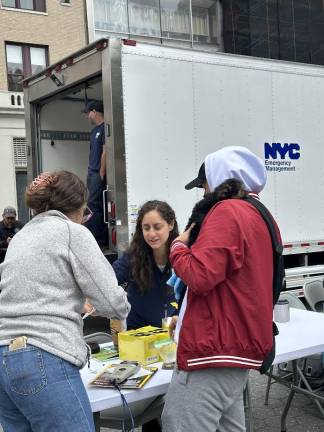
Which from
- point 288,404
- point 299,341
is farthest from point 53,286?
point 288,404

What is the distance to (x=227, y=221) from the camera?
1.91m

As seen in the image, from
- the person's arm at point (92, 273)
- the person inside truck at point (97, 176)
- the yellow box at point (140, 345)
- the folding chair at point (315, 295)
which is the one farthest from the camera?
the person inside truck at point (97, 176)

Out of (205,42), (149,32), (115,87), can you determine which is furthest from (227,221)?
(205,42)

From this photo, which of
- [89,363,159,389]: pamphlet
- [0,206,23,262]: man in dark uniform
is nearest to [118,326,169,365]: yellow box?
[89,363,159,389]: pamphlet

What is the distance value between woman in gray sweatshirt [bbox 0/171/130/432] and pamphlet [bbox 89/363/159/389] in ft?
1.42

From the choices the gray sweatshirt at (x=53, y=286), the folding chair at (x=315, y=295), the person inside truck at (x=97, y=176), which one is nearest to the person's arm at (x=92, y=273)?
the gray sweatshirt at (x=53, y=286)

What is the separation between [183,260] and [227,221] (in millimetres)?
213

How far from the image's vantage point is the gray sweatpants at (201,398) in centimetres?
196

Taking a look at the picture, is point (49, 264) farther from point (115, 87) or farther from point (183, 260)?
point (115, 87)

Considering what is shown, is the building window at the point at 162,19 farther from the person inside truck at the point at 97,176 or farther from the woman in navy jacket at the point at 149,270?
the woman in navy jacket at the point at 149,270

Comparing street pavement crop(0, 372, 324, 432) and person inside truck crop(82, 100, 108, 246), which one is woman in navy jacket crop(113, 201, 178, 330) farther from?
person inside truck crop(82, 100, 108, 246)

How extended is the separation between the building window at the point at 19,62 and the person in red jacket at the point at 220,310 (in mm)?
16660

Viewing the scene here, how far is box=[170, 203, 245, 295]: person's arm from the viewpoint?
187 centimetres

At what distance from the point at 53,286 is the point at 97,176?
4.26 meters
